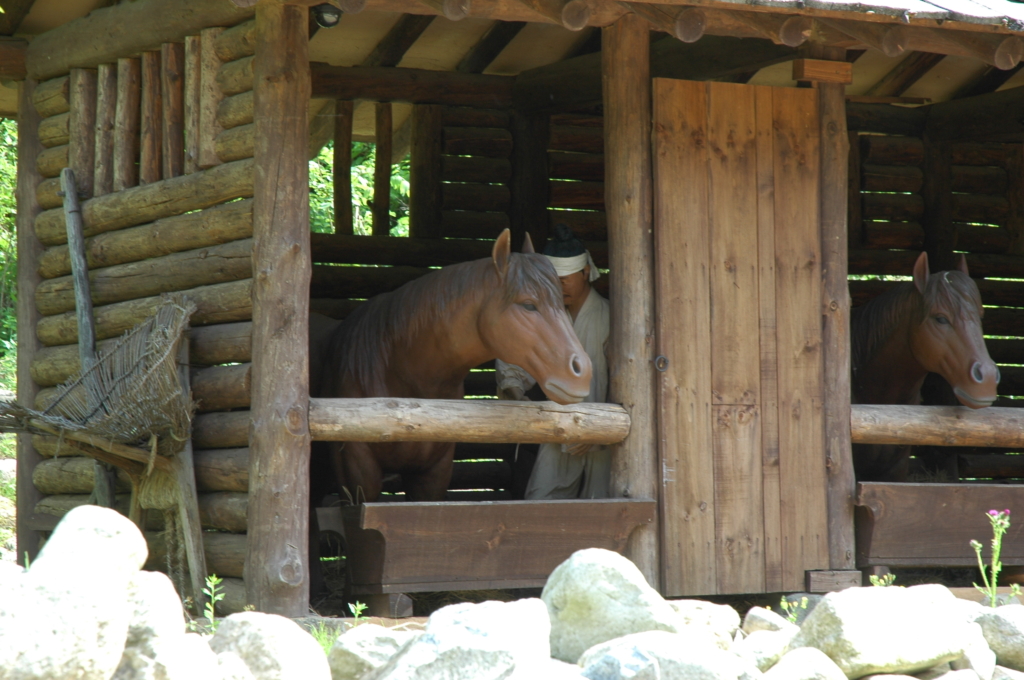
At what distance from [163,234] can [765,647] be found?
4.01 m

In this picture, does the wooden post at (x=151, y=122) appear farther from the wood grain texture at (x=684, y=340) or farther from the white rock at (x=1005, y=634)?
the white rock at (x=1005, y=634)

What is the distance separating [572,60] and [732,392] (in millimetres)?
3263

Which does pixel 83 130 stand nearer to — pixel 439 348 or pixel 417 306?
pixel 417 306

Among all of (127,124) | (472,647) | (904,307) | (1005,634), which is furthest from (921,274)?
(127,124)

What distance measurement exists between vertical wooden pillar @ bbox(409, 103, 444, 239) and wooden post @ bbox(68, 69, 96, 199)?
2864 mm

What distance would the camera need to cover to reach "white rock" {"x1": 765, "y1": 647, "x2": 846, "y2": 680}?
4.45 m

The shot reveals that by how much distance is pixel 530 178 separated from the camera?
9.75m

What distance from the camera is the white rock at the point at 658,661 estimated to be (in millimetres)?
4035

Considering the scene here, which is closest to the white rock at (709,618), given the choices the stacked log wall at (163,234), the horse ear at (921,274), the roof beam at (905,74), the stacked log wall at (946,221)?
the stacked log wall at (163,234)

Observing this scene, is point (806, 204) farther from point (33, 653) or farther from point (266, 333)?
point (33, 653)

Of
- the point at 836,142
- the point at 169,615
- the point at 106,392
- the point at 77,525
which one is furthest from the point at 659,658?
the point at 836,142

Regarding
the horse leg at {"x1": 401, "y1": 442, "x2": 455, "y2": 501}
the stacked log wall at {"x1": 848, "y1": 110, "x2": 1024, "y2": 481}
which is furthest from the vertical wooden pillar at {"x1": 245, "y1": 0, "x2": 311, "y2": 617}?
the stacked log wall at {"x1": 848, "y1": 110, "x2": 1024, "y2": 481}

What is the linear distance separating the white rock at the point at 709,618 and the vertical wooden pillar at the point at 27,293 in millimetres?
4694

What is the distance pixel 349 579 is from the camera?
20.2ft
